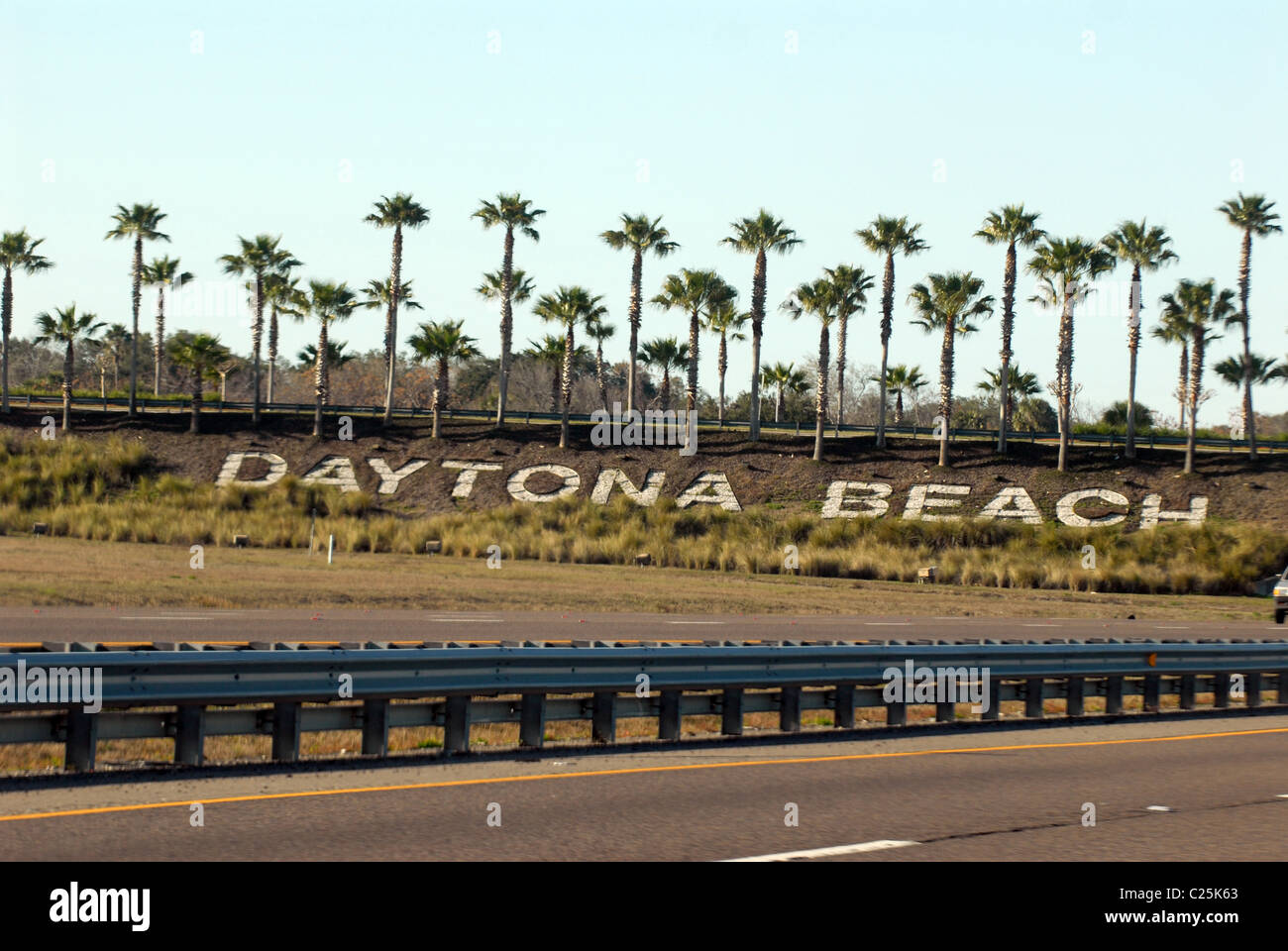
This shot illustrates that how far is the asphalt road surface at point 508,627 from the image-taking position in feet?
65.7

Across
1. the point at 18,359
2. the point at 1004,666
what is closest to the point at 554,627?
the point at 1004,666

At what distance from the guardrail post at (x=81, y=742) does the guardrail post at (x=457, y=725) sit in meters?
2.71

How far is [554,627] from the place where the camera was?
2402 cm

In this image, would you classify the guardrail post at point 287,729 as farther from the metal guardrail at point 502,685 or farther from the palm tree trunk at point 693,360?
the palm tree trunk at point 693,360

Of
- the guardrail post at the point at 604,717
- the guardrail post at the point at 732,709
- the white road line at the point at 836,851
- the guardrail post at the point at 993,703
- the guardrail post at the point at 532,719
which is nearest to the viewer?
the white road line at the point at 836,851

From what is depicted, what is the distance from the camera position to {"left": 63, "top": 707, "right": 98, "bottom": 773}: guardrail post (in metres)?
9.76

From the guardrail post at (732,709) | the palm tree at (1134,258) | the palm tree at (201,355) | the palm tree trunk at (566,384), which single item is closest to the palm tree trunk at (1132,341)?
the palm tree at (1134,258)

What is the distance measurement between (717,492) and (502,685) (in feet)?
175

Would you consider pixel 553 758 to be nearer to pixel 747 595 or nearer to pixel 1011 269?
pixel 747 595

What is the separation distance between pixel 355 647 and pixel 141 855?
151 inches

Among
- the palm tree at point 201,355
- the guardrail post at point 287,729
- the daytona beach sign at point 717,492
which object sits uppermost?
the palm tree at point 201,355

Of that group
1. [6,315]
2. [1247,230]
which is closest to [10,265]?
[6,315]

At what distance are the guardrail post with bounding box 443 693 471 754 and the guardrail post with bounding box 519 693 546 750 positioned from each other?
1.84 ft

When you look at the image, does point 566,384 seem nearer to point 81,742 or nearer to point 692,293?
point 692,293
